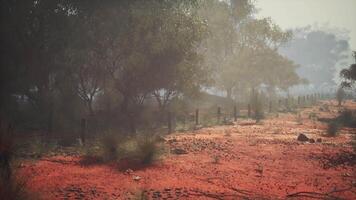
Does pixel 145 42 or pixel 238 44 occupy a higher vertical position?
pixel 238 44

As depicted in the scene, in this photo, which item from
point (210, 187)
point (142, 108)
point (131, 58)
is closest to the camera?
point (210, 187)

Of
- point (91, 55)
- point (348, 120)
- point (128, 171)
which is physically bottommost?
point (128, 171)

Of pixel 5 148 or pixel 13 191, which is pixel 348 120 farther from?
pixel 13 191

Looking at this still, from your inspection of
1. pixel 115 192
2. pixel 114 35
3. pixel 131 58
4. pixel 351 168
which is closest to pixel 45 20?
pixel 114 35

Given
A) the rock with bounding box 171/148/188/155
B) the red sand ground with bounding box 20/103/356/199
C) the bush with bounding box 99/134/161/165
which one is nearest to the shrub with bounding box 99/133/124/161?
the bush with bounding box 99/134/161/165

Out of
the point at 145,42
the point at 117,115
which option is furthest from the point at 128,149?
the point at 117,115

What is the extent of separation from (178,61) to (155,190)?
641 inches

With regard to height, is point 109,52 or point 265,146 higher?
point 109,52

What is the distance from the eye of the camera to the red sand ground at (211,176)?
29.0ft

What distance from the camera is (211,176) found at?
419 inches

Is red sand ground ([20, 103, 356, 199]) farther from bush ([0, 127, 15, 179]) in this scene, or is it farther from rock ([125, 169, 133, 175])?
bush ([0, 127, 15, 179])

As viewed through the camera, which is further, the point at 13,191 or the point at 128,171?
the point at 128,171

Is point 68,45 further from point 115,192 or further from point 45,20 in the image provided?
point 115,192

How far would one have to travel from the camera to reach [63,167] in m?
11.0
